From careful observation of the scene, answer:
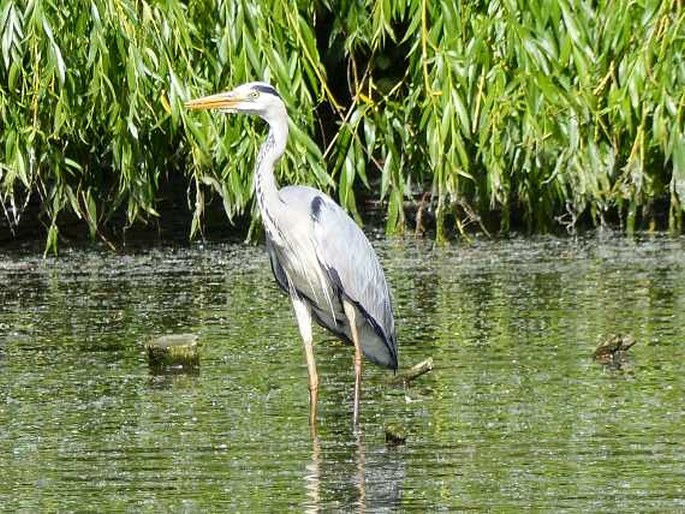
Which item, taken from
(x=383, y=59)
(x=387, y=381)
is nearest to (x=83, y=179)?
(x=383, y=59)

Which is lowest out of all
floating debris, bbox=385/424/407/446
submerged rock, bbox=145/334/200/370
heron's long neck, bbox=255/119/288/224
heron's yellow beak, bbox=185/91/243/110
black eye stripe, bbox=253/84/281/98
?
submerged rock, bbox=145/334/200/370

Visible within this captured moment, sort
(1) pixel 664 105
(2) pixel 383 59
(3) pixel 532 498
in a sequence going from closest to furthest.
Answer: (3) pixel 532 498
(1) pixel 664 105
(2) pixel 383 59

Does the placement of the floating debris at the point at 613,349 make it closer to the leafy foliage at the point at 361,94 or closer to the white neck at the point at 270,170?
the white neck at the point at 270,170

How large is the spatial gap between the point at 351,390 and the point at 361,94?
109 inches

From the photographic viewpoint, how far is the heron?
22.7 feet

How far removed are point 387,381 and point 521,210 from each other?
4600 millimetres

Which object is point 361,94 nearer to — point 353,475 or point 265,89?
point 265,89

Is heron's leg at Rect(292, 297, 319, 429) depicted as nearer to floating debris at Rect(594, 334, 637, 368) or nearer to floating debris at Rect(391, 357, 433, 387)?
floating debris at Rect(391, 357, 433, 387)

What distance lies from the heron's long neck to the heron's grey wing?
150 mm

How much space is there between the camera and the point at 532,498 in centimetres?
517

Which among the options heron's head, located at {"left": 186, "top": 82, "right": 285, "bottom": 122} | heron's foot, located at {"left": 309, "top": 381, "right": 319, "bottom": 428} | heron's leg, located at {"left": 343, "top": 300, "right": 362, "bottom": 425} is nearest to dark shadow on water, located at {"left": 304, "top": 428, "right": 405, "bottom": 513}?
heron's foot, located at {"left": 309, "top": 381, "right": 319, "bottom": 428}

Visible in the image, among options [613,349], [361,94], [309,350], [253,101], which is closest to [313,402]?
[309,350]

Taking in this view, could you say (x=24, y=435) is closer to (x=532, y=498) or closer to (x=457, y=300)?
(x=532, y=498)

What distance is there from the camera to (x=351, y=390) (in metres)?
7.12
